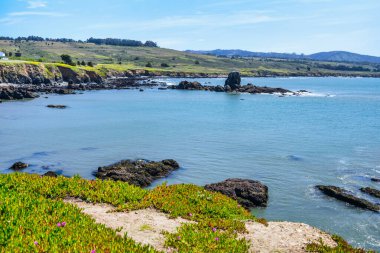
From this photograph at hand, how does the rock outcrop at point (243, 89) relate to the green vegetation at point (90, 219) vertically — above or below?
below

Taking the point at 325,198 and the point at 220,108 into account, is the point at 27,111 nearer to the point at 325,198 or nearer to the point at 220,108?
the point at 220,108

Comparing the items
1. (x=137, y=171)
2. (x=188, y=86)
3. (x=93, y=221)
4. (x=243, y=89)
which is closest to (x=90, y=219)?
(x=93, y=221)

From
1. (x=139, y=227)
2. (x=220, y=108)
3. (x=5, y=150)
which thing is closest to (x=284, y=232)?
(x=139, y=227)

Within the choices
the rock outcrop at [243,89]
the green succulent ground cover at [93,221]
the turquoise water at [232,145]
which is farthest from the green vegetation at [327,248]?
the rock outcrop at [243,89]

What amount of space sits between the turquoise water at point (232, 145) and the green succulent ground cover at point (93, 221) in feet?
29.7

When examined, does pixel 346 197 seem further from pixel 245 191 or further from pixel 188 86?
pixel 188 86

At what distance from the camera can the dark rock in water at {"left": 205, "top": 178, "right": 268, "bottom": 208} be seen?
28250mm

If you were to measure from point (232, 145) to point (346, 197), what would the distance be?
20.3 meters

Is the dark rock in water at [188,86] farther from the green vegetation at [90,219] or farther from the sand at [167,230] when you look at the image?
the sand at [167,230]

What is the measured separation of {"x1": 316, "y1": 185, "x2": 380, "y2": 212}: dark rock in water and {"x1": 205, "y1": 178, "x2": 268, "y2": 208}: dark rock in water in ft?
16.2

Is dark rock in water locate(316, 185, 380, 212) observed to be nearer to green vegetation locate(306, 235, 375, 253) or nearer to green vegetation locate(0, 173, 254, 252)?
green vegetation locate(0, 173, 254, 252)

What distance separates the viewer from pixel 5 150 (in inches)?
1686

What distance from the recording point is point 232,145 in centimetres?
4828

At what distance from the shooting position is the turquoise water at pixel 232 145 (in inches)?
1139
